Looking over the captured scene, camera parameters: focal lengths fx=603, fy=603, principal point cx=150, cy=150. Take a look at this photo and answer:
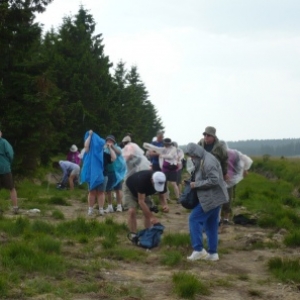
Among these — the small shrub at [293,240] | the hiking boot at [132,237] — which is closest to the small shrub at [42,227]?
the hiking boot at [132,237]

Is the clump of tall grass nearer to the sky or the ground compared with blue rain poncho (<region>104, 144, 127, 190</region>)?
nearer to the ground

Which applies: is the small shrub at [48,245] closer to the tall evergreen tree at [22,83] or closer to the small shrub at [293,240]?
the small shrub at [293,240]

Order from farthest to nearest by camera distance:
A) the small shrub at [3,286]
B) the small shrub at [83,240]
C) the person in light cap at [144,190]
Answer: the person in light cap at [144,190] < the small shrub at [83,240] < the small shrub at [3,286]

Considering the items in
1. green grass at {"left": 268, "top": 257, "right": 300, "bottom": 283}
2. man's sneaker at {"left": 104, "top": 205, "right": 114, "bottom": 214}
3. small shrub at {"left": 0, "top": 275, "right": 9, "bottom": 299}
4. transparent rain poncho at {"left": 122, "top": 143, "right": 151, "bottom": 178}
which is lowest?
Answer: green grass at {"left": 268, "top": 257, "right": 300, "bottom": 283}

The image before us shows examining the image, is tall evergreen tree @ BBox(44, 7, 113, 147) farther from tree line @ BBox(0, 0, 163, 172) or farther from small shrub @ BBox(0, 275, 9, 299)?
small shrub @ BBox(0, 275, 9, 299)

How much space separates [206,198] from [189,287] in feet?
7.72

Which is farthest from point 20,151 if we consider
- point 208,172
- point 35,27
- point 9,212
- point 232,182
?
point 208,172

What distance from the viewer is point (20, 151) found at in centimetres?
2006

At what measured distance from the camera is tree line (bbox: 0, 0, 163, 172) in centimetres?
1916

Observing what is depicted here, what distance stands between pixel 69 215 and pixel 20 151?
795 centimetres

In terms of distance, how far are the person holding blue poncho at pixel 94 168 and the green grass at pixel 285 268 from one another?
216 inches

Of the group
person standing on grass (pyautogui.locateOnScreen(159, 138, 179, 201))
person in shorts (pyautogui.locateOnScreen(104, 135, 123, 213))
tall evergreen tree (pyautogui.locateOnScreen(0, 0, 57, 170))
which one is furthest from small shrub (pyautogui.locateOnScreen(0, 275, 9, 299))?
tall evergreen tree (pyautogui.locateOnScreen(0, 0, 57, 170))

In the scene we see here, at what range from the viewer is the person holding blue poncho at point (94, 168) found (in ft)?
42.4

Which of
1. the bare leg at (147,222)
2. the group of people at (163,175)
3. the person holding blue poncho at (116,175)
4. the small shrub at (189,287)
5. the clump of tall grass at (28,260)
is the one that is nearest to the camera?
the small shrub at (189,287)
